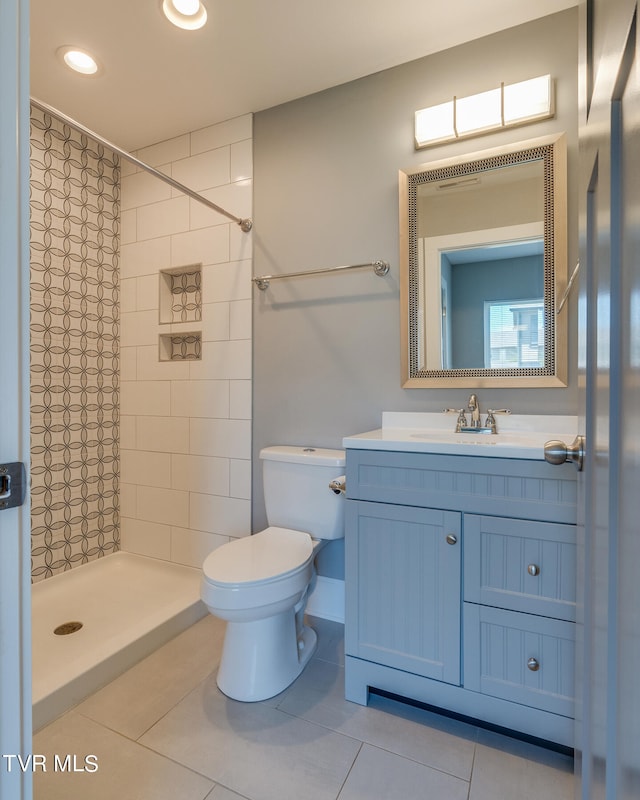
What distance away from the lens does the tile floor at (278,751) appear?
112 cm

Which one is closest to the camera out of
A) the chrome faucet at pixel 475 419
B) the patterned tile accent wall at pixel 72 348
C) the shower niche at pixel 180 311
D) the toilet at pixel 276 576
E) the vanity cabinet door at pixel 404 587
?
the vanity cabinet door at pixel 404 587

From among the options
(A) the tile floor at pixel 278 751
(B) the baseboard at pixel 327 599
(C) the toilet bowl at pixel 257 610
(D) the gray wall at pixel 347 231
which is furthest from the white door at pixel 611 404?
(B) the baseboard at pixel 327 599

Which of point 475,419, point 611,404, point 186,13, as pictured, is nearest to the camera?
point 611,404

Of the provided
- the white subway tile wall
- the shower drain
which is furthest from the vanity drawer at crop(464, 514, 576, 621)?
the shower drain

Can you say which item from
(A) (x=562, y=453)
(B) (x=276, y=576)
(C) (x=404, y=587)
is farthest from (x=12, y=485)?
(C) (x=404, y=587)

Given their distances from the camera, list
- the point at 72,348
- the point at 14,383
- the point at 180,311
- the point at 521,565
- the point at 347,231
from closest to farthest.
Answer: the point at 14,383 < the point at 521,565 < the point at 347,231 < the point at 72,348 < the point at 180,311

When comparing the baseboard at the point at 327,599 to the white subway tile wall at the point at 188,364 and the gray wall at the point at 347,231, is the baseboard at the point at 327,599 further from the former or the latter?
the white subway tile wall at the point at 188,364

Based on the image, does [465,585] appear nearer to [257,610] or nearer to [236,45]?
[257,610]

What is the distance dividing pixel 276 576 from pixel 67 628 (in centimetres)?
115

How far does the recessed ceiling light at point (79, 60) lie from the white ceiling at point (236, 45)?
34 mm

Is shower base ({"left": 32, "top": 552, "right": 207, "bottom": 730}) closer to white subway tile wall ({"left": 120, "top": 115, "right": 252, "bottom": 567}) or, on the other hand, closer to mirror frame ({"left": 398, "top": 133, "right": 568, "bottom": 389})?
white subway tile wall ({"left": 120, "top": 115, "right": 252, "bottom": 567})

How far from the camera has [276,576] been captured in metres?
1.41

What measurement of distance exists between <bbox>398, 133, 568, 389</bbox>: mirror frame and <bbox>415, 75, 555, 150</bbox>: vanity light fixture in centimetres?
9

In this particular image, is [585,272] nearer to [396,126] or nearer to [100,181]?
[396,126]
